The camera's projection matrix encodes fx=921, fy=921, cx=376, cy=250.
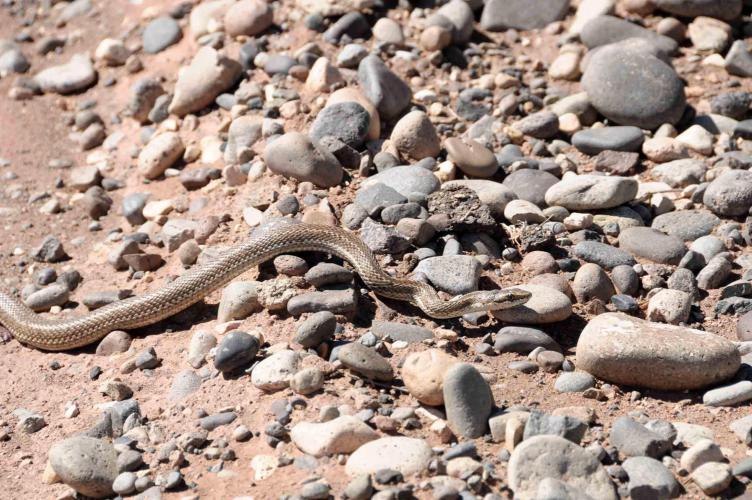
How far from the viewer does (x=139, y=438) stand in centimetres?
720

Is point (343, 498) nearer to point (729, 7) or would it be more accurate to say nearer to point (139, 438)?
point (139, 438)

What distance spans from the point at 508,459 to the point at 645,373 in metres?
1.50

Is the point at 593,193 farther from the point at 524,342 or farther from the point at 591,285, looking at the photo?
the point at 524,342

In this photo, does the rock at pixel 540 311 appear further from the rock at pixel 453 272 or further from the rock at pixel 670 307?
the rock at pixel 670 307

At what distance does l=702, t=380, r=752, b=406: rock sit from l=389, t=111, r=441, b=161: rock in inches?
171

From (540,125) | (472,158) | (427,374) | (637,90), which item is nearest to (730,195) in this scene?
(637,90)

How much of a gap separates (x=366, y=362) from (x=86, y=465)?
2.22 meters

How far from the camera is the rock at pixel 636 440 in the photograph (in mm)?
6414

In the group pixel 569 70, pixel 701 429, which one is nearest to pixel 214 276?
pixel 701 429

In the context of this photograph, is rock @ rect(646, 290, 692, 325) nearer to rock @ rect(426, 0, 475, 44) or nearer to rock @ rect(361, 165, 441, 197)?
rock @ rect(361, 165, 441, 197)

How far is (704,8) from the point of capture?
39.6ft

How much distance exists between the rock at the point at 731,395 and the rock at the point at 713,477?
902 mm

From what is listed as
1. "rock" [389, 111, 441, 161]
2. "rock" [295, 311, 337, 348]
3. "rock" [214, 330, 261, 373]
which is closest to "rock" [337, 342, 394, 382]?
"rock" [295, 311, 337, 348]

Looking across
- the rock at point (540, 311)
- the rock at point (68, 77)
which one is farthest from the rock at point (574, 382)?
the rock at point (68, 77)
